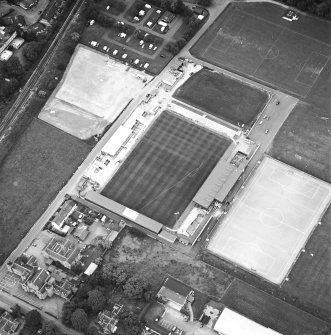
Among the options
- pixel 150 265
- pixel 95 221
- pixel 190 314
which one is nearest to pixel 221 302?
pixel 190 314

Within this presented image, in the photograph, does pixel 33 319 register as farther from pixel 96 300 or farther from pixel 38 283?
pixel 96 300

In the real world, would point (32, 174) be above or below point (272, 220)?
below

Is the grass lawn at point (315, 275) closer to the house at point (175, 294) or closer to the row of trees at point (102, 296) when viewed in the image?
the house at point (175, 294)

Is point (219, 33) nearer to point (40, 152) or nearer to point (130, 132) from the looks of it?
point (130, 132)

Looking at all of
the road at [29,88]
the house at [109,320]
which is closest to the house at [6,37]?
the road at [29,88]

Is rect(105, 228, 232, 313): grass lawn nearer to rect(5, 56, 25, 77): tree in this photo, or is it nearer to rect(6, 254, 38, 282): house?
rect(6, 254, 38, 282): house


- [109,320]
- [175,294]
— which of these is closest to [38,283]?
[109,320]
